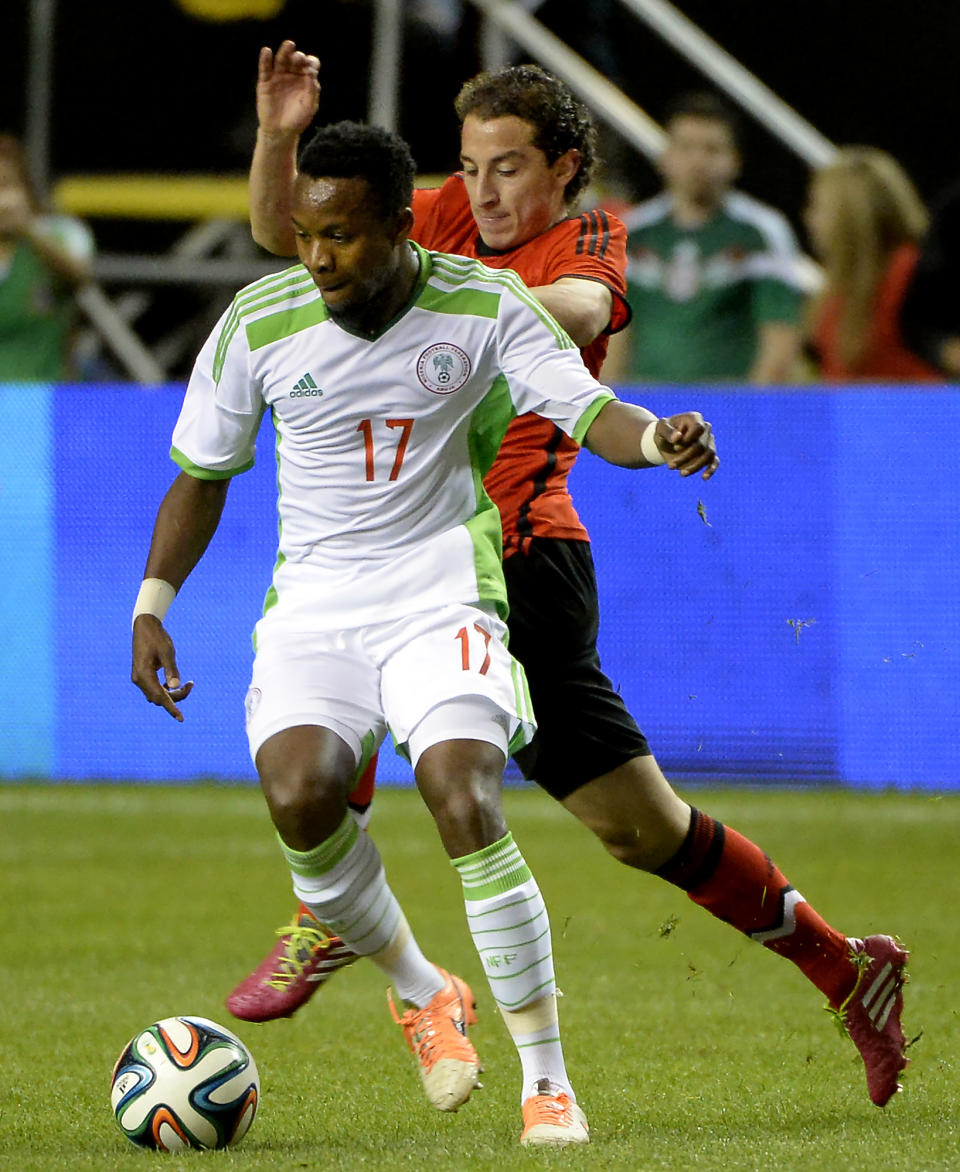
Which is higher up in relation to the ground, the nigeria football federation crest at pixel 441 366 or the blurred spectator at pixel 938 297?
the nigeria football federation crest at pixel 441 366

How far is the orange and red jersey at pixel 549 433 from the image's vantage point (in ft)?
15.5

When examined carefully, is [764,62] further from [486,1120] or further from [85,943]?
[486,1120]

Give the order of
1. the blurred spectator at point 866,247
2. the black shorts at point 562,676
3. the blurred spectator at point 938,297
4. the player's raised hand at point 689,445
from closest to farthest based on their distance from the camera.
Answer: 1. the player's raised hand at point 689,445
2. the black shorts at point 562,676
3. the blurred spectator at point 866,247
4. the blurred spectator at point 938,297

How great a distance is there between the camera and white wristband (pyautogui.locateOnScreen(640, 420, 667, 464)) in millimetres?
3814

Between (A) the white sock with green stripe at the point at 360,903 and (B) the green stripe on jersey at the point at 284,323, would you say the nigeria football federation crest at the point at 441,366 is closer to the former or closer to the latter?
(B) the green stripe on jersey at the point at 284,323

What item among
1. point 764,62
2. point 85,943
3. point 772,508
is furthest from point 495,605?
point 764,62

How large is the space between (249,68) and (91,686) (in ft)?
21.3

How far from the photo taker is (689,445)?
12.2 ft

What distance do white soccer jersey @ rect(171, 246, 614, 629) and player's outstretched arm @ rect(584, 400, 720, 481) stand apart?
0.11 m

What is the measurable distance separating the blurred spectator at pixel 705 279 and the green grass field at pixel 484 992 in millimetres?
1982

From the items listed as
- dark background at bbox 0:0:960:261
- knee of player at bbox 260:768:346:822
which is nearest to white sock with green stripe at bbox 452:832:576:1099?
knee of player at bbox 260:768:346:822

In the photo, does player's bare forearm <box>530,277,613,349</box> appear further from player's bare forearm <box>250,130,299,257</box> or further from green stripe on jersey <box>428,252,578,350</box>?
player's bare forearm <box>250,130,299,257</box>

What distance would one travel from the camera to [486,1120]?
13.9 feet

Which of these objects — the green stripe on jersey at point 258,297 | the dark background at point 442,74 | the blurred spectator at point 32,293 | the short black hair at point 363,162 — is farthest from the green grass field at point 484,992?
the dark background at point 442,74
